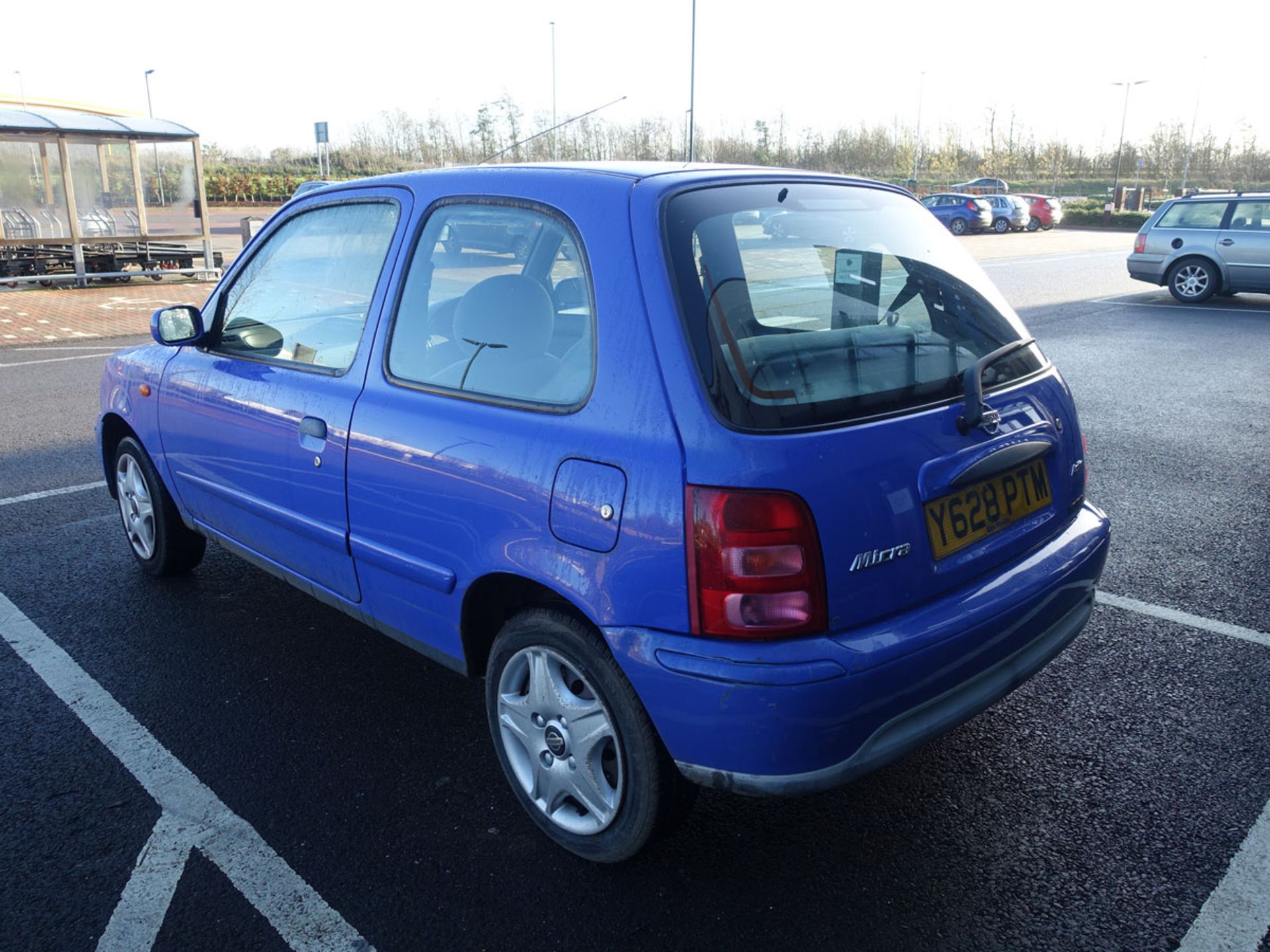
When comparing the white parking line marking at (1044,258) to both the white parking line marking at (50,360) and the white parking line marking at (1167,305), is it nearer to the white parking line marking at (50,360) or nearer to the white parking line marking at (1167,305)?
the white parking line marking at (1167,305)

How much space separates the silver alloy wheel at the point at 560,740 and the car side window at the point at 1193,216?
50.4 feet

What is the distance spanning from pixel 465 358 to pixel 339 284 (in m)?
0.77

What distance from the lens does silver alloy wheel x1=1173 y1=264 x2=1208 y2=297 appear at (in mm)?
15023

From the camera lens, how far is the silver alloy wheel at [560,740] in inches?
96.1

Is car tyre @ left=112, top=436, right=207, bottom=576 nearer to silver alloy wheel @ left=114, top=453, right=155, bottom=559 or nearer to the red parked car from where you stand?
silver alloy wheel @ left=114, top=453, right=155, bottom=559

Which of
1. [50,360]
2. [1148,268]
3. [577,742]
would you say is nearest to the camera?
[577,742]

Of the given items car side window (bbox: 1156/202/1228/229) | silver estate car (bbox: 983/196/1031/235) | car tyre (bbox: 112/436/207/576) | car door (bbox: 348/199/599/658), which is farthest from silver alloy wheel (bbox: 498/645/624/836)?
silver estate car (bbox: 983/196/1031/235)

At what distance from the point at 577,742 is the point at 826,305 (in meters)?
1.31

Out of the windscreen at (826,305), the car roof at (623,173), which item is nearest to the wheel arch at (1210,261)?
the windscreen at (826,305)

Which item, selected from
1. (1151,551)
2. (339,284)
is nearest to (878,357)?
(339,284)

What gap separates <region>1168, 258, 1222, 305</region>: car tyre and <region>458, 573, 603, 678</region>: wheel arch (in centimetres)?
A: 1543

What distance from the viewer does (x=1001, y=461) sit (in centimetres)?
254

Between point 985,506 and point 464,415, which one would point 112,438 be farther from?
point 985,506

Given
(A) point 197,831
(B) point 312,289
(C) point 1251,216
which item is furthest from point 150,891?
(C) point 1251,216
